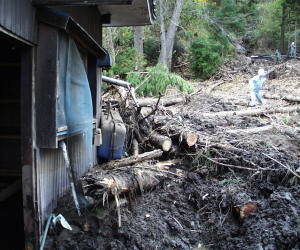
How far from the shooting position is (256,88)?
12.6 m

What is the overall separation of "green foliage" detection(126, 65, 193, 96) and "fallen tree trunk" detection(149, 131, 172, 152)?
6707mm

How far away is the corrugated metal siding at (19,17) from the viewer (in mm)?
2877

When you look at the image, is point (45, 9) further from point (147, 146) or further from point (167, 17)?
point (167, 17)

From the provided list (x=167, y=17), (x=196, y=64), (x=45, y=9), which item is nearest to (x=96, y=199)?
(x=45, y=9)

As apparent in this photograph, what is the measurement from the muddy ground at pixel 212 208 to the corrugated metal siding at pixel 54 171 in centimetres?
25

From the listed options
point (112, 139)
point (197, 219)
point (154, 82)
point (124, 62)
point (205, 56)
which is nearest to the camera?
point (197, 219)

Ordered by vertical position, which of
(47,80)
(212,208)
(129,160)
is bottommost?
(212,208)

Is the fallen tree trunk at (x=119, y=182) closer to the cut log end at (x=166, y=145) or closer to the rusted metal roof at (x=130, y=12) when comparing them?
the cut log end at (x=166, y=145)

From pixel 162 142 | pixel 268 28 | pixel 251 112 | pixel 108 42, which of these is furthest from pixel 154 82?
pixel 268 28

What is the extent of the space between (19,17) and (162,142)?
4079mm

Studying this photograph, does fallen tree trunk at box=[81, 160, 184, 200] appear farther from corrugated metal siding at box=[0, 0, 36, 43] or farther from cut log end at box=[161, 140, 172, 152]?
corrugated metal siding at box=[0, 0, 36, 43]

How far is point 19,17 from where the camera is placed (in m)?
3.17

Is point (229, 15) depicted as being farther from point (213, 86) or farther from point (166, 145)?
point (166, 145)

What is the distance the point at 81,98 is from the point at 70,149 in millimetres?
747
